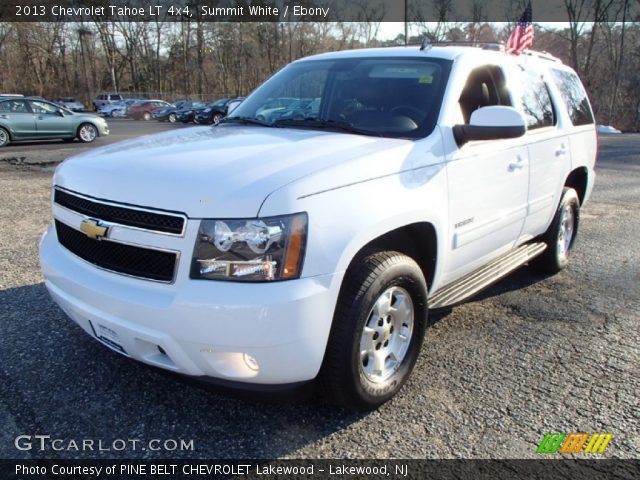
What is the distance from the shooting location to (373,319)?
270 cm

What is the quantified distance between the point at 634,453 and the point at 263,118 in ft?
9.95

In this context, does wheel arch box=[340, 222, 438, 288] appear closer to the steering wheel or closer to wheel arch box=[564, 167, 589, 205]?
the steering wheel

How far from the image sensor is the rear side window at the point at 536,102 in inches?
162

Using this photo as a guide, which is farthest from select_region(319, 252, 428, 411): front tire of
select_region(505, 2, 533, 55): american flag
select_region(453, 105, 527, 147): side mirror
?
select_region(505, 2, 533, 55): american flag

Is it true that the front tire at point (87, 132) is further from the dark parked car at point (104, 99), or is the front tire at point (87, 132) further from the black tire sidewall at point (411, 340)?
the dark parked car at point (104, 99)

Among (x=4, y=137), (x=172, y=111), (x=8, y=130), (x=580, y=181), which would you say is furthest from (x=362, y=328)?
(x=172, y=111)

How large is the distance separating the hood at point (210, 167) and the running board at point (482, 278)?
1064mm

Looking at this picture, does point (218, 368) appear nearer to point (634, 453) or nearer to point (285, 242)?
point (285, 242)

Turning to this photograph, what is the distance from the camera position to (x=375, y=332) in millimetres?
2736

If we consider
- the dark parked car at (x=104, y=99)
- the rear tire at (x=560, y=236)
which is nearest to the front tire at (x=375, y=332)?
the rear tire at (x=560, y=236)

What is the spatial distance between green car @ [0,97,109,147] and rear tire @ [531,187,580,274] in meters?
16.6

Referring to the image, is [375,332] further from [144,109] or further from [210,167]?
[144,109]

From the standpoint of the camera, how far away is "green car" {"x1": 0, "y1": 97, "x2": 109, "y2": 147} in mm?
16094

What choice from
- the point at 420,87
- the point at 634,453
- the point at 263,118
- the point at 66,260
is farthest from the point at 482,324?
the point at 66,260
